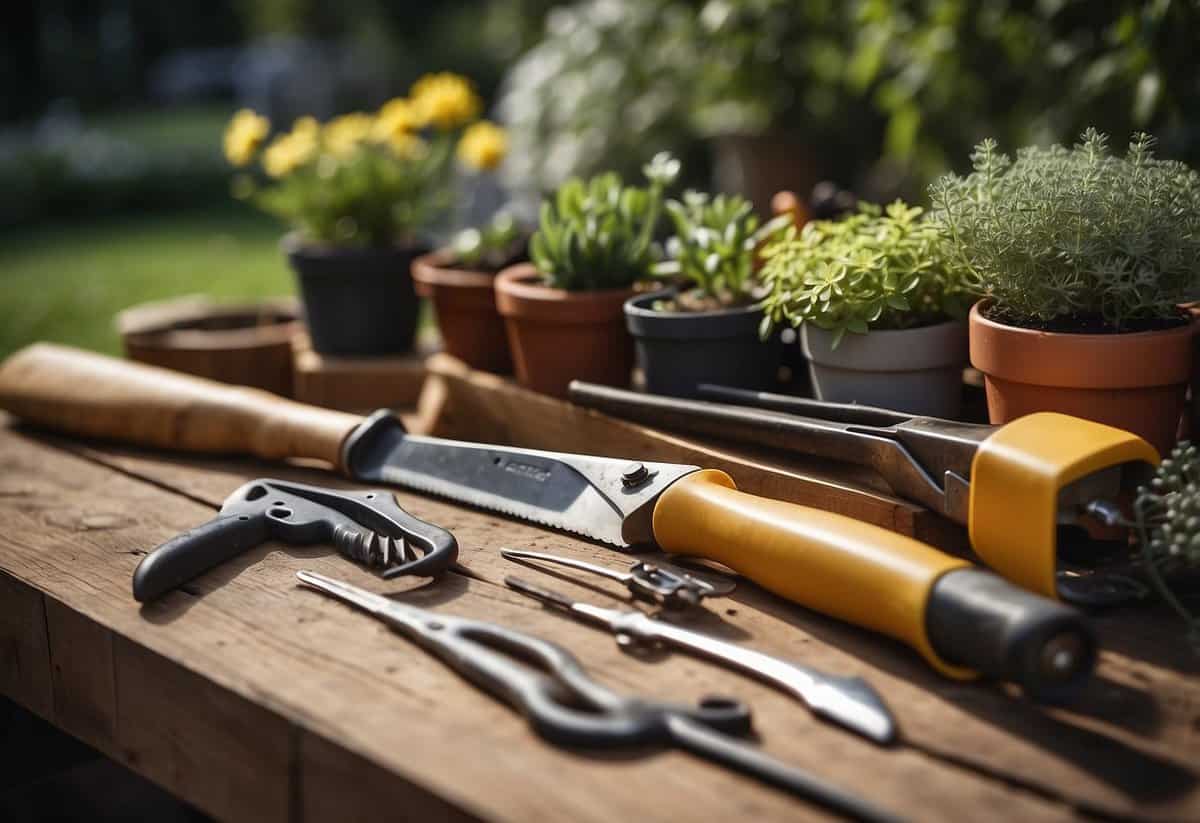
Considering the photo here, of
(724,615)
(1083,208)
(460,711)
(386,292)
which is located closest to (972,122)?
(386,292)

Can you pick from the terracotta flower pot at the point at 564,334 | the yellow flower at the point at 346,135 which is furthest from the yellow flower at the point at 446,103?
the terracotta flower pot at the point at 564,334

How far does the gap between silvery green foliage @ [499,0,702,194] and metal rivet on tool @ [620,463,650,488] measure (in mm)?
3015

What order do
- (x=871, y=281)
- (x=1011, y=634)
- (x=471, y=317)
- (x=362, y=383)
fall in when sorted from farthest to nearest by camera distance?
(x=362, y=383)
(x=471, y=317)
(x=871, y=281)
(x=1011, y=634)

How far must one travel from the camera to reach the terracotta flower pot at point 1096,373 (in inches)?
56.7

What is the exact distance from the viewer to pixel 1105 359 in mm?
1440

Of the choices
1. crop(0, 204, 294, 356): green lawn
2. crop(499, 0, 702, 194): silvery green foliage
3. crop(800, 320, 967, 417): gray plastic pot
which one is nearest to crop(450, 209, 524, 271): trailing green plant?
crop(800, 320, 967, 417): gray plastic pot

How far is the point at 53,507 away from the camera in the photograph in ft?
6.19

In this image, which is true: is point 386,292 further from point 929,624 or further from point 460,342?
point 929,624

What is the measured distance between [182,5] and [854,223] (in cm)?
1943

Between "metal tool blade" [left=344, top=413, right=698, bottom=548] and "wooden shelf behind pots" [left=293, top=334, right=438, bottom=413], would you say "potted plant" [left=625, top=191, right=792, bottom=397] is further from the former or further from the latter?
"wooden shelf behind pots" [left=293, top=334, right=438, bottom=413]

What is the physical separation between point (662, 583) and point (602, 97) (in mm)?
3903

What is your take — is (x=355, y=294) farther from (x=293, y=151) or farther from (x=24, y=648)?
(x=24, y=648)

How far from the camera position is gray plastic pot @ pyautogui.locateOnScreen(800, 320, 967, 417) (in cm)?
166

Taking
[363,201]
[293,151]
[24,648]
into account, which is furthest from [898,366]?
[293,151]
